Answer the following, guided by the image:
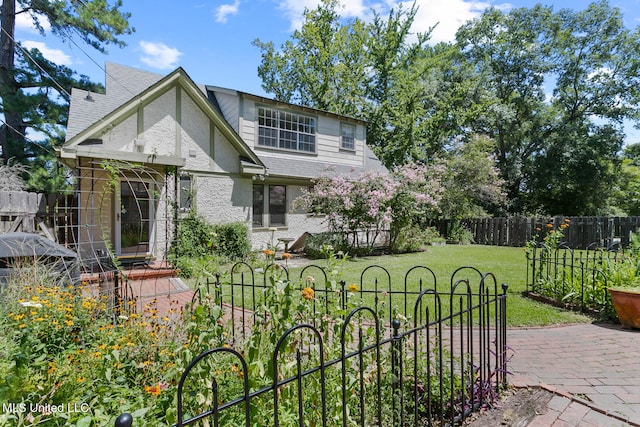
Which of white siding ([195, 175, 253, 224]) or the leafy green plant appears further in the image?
white siding ([195, 175, 253, 224])

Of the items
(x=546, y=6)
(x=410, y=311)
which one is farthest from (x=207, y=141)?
(x=546, y=6)

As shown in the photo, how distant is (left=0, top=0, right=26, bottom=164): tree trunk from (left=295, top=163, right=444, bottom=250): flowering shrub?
42.9ft

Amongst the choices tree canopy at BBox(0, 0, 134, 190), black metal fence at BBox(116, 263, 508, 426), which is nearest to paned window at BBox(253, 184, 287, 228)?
tree canopy at BBox(0, 0, 134, 190)

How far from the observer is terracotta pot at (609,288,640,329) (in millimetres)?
4691

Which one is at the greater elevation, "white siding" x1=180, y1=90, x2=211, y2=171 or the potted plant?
"white siding" x1=180, y1=90, x2=211, y2=171

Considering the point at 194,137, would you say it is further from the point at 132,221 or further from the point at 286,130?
→ the point at 286,130

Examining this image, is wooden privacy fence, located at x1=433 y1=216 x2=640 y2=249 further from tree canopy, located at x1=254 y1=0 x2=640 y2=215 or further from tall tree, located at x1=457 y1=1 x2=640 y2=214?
tall tree, located at x1=457 y1=1 x2=640 y2=214

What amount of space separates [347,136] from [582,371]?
14252mm

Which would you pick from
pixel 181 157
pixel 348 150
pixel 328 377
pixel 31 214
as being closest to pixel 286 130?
pixel 348 150

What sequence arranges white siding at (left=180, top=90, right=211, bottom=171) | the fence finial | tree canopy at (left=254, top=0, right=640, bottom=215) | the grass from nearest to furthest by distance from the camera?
the fence finial < the grass < white siding at (left=180, top=90, right=211, bottom=171) < tree canopy at (left=254, top=0, right=640, bottom=215)

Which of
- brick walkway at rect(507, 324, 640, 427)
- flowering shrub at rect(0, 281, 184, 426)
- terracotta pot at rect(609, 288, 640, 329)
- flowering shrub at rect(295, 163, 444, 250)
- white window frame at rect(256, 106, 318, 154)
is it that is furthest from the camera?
white window frame at rect(256, 106, 318, 154)

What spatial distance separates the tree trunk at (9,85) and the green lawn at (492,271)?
14798 mm

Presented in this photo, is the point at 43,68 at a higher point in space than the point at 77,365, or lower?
higher

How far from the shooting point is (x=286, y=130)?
1445 centimetres
